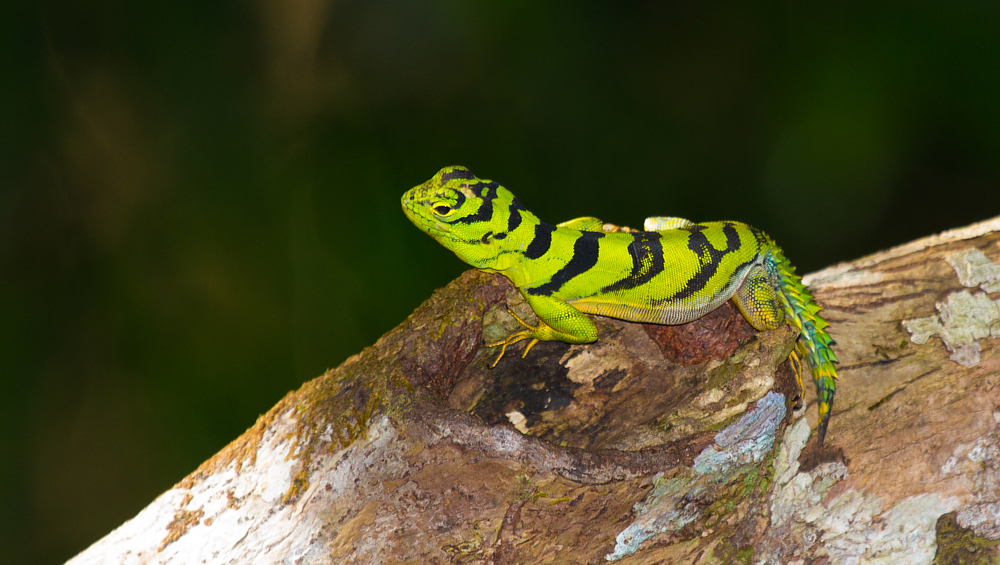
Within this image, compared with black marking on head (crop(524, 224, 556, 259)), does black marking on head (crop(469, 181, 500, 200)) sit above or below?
above

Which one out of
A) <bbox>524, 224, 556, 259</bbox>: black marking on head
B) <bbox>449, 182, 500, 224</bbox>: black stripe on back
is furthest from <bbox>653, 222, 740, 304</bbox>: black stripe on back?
<bbox>449, 182, 500, 224</bbox>: black stripe on back

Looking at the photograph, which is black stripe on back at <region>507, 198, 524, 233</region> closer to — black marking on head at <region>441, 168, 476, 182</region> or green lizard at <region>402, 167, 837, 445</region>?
green lizard at <region>402, 167, 837, 445</region>

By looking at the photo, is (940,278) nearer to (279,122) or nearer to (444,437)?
(444,437)

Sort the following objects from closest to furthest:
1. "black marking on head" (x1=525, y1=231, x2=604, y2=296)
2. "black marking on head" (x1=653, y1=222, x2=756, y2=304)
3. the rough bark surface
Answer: the rough bark surface, "black marking on head" (x1=653, y1=222, x2=756, y2=304), "black marking on head" (x1=525, y1=231, x2=604, y2=296)

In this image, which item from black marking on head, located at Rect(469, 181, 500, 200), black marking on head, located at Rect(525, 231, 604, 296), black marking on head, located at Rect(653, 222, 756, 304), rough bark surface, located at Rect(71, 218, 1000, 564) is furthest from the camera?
black marking on head, located at Rect(469, 181, 500, 200)

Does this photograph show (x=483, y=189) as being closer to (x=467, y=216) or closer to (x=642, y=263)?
(x=467, y=216)

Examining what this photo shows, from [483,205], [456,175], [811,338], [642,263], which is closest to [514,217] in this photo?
[483,205]
